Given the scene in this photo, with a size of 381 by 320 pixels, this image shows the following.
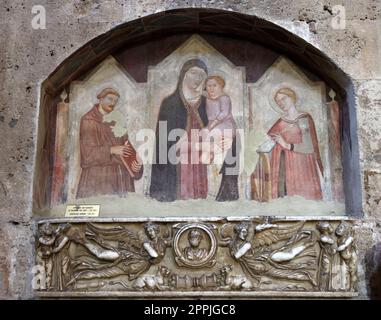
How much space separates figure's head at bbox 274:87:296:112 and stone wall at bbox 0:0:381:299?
601 millimetres

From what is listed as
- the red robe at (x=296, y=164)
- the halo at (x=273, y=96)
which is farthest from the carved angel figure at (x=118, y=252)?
the halo at (x=273, y=96)

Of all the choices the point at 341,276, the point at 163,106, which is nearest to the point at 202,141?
the point at 163,106

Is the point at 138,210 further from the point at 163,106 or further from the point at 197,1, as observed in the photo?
the point at 197,1

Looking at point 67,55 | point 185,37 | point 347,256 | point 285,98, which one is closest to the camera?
point 347,256

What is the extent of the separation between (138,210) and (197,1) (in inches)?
85.8

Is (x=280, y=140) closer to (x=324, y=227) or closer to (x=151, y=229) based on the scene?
(x=324, y=227)

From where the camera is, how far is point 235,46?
611cm

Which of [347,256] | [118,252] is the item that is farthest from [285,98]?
[118,252]

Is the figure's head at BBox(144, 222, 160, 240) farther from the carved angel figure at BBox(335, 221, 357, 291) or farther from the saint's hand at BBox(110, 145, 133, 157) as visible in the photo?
the carved angel figure at BBox(335, 221, 357, 291)

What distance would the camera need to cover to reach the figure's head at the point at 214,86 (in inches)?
236

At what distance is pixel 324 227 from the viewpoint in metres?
5.18

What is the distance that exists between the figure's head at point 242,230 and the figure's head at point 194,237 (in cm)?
34

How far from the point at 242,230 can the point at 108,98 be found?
2046 mm

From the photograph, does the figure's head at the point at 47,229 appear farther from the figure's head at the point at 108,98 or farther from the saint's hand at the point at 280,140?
the saint's hand at the point at 280,140
